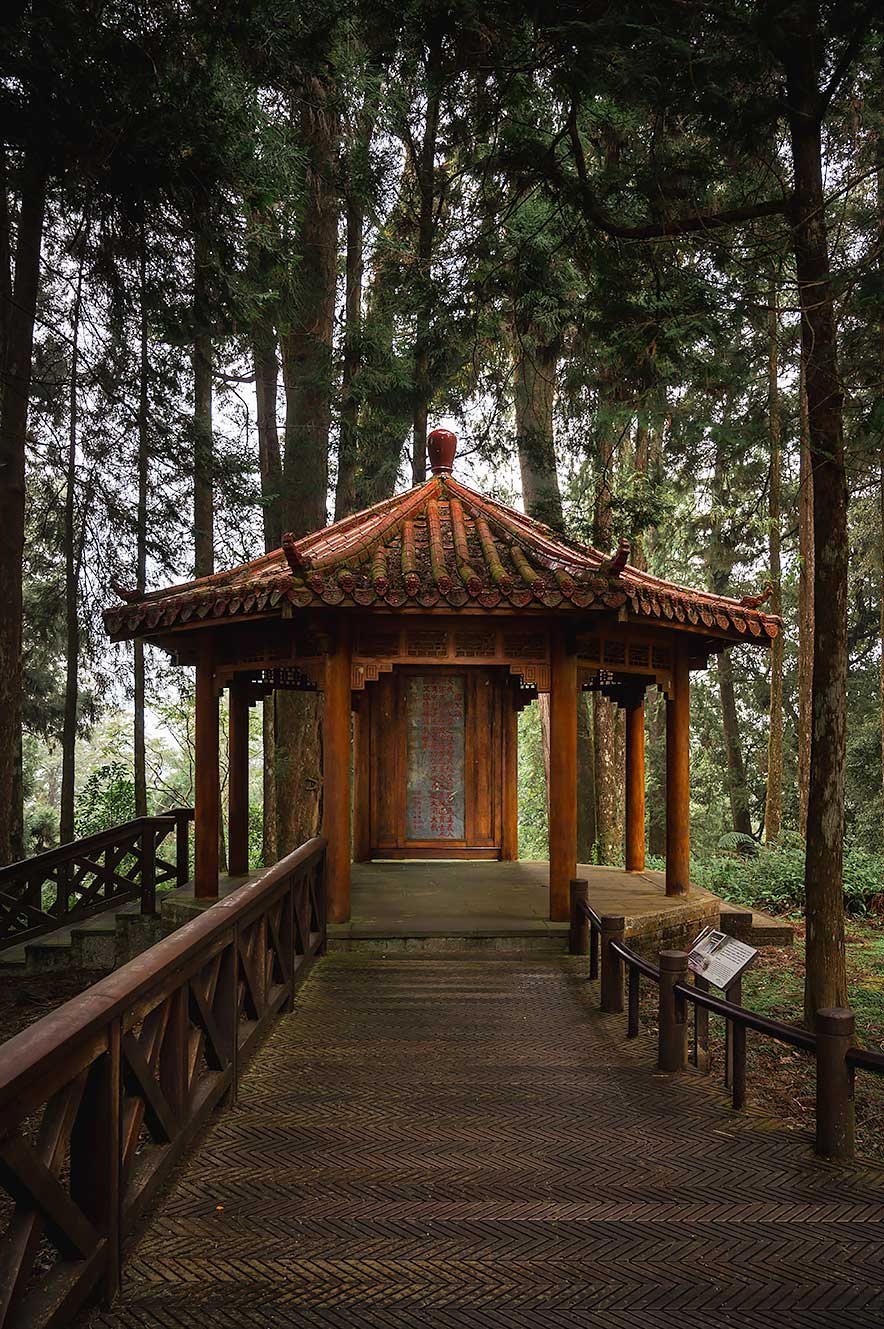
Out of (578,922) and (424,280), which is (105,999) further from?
(424,280)

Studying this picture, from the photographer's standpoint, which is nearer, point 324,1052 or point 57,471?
point 324,1052

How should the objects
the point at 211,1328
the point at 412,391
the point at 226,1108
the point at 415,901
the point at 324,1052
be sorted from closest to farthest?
the point at 211,1328
the point at 226,1108
the point at 324,1052
the point at 415,901
the point at 412,391

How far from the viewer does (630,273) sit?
24.1ft

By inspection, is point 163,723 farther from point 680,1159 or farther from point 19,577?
point 680,1159

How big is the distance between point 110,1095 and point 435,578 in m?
4.86

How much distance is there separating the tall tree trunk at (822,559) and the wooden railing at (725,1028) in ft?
2.93

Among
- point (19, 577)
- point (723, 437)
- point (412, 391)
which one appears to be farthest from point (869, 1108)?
point (412, 391)

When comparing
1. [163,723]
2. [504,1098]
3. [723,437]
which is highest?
[723,437]

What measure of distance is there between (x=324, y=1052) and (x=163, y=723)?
55.2 ft

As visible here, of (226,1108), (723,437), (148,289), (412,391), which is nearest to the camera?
(226,1108)

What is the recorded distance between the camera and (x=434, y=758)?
1030cm

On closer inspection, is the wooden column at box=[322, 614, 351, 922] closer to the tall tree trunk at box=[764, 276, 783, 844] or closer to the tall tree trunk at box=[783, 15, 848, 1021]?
the tall tree trunk at box=[783, 15, 848, 1021]

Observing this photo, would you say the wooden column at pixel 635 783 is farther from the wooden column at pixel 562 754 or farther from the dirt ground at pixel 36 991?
the dirt ground at pixel 36 991

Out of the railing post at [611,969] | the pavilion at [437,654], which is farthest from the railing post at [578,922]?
the railing post at [611,969]
